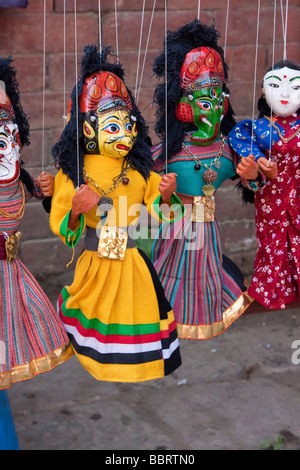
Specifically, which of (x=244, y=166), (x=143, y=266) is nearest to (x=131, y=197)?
(x=143, y=266)

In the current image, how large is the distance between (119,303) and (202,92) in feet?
2.04

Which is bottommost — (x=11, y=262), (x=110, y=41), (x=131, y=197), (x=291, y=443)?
(x=291, y=443)

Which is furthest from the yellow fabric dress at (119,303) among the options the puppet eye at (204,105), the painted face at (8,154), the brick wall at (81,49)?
the brick wall at (81,49)

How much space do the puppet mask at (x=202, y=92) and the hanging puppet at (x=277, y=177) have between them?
9 centimetres

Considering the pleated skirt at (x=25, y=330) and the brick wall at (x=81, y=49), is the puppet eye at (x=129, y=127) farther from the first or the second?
the brick wall at (x=81, y=49)

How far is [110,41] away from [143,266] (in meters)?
1.57

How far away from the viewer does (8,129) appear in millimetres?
1702

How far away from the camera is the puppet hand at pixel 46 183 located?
1749 millimetres

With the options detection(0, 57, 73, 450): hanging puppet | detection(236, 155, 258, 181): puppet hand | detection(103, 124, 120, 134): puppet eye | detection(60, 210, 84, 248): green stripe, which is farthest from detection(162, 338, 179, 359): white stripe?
detection(103, 124, 120, 134): puppet eye

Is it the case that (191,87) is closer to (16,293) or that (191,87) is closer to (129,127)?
(129,127)

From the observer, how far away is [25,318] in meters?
1.77

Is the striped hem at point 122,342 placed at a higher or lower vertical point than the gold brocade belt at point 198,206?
lower

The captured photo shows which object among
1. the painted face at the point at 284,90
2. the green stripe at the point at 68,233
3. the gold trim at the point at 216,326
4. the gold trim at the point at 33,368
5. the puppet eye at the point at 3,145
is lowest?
the gold trim at the point at 33,368

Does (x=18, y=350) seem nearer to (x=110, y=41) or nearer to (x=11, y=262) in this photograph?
(x=11, y=262)
